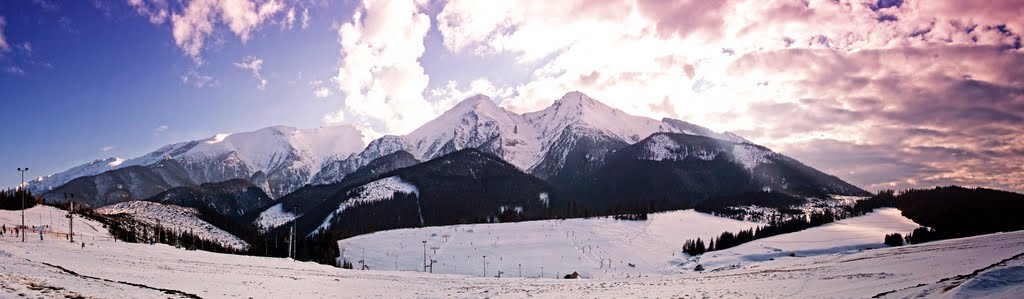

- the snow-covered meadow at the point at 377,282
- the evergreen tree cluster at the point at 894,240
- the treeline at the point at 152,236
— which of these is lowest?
the evergreen tree cluster at the point at 894,240

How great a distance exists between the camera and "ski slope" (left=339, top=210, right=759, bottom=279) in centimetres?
14538

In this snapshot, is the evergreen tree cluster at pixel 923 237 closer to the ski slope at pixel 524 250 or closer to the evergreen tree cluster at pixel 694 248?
the evergreen tree cluster at pixel 694 248

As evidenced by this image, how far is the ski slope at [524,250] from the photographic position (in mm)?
145375

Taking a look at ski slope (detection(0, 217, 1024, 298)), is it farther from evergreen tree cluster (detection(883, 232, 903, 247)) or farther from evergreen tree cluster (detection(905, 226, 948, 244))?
evergreen tree cluster (detection(905, 226, 948, 244))

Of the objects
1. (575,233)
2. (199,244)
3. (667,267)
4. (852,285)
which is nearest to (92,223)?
(199,244)

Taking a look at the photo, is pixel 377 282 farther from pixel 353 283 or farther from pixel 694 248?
pixel 694 248

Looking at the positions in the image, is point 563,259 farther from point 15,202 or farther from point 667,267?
point 15,202

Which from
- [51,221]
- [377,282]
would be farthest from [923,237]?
[51,221]

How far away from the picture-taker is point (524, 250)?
529 feet

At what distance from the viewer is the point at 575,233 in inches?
7308

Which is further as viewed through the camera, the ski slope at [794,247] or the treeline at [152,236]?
the ski slope at [794,247]

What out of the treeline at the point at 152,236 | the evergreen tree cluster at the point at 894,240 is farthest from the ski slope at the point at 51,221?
the evergreen tree cluster at the point at 894,240

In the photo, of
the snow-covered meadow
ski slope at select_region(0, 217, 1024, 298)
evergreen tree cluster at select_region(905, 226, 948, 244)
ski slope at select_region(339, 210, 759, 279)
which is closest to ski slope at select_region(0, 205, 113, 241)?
ski slope at select_region(339, 210, 759, 279)

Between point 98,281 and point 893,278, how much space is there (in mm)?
52306
